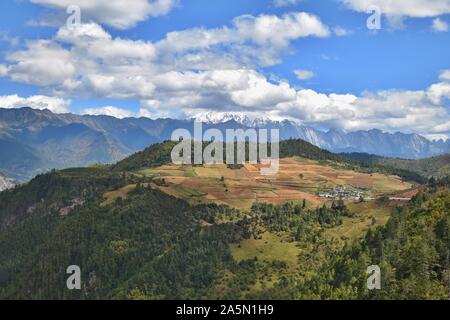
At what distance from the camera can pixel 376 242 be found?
167625 millimetres

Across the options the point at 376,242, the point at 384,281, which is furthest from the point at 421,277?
the point at 376,242

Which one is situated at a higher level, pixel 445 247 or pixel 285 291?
pixel 445 247
